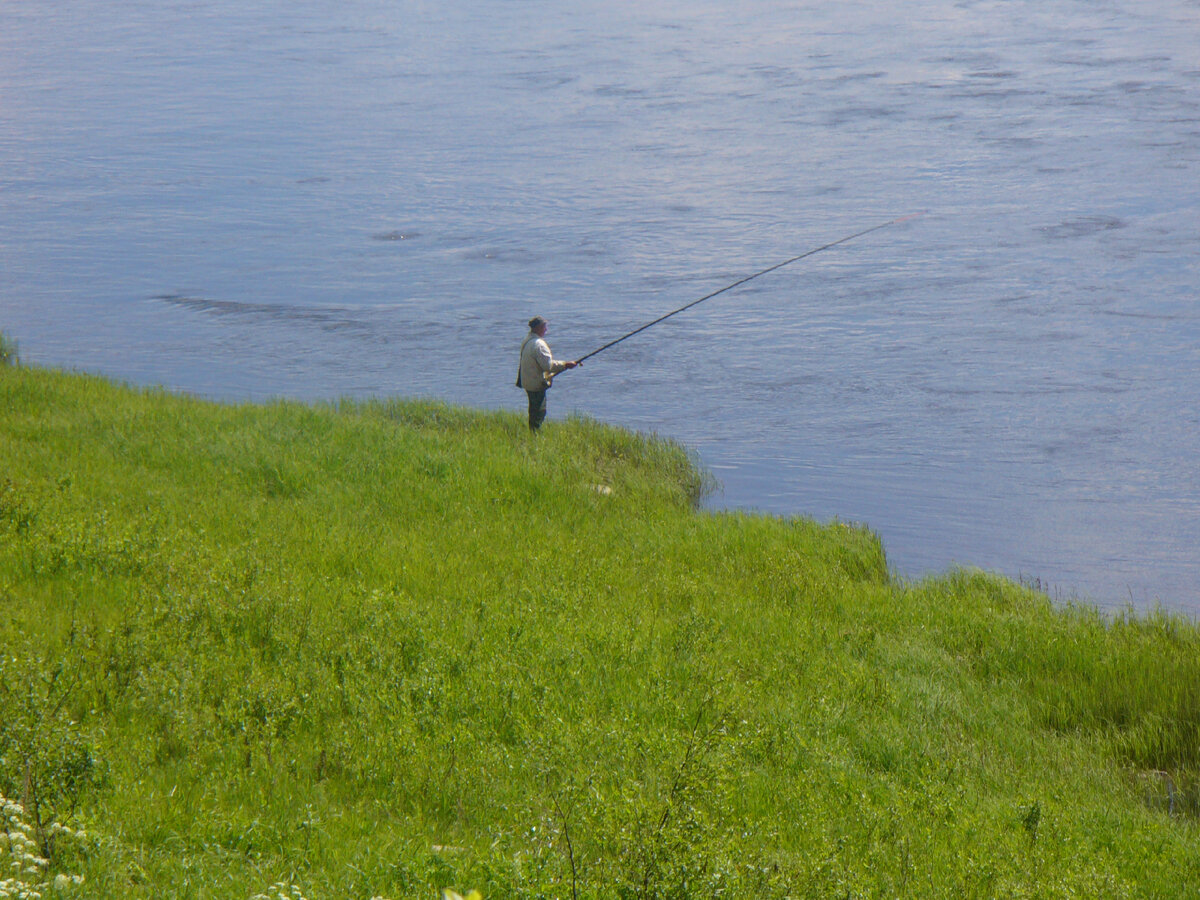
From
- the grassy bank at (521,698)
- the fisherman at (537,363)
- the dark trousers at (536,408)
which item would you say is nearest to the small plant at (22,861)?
the grassy bank at (521,698)

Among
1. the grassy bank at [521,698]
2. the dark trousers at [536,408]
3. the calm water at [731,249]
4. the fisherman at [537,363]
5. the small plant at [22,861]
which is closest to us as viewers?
the small plant at [22,861]

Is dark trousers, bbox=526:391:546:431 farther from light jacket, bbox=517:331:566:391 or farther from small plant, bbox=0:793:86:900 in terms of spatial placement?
small plant, bbox=0:793:86:900

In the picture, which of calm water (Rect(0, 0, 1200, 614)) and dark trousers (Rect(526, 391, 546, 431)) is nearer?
dark trousers (Rect(526, 391, 546, 431))

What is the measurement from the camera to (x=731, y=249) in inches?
936

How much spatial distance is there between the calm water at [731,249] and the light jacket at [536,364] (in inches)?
119

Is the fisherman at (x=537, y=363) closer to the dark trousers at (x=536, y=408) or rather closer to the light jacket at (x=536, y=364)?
the light jacket at (x=536, y=364)

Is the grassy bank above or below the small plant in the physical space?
below

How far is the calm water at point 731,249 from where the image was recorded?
609 inches

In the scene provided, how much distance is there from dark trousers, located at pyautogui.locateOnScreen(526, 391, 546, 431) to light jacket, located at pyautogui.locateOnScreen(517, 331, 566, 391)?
34 centimetres

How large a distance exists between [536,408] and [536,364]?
0.91 metres

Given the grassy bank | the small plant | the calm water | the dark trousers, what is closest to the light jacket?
the dark trousers

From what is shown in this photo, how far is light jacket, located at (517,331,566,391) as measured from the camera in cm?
1236

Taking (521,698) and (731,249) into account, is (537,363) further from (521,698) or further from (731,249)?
(731,249)

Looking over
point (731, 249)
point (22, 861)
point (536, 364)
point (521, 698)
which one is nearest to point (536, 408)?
point (536, 364)
